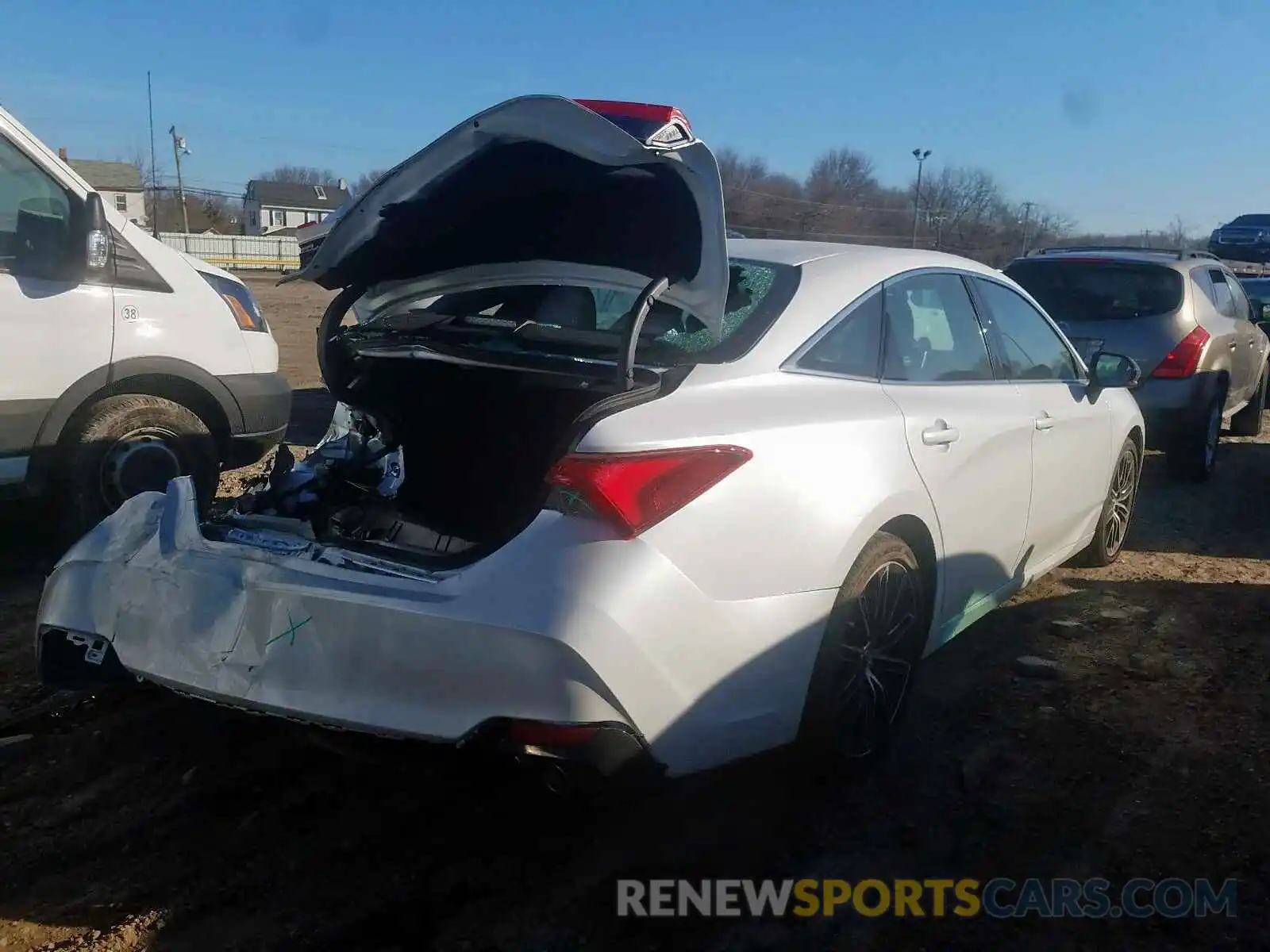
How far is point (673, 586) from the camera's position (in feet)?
8.41

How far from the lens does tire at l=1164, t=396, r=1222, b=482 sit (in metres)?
7.98

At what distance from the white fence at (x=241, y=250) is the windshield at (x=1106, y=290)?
38.5 metres

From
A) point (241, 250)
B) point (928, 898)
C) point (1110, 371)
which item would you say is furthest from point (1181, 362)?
point (241, 250)

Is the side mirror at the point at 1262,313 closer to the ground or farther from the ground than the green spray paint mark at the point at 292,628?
farther from the ground

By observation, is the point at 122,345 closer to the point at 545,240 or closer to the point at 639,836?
the point at 545,240

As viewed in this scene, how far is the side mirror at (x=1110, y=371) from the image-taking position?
197 inches

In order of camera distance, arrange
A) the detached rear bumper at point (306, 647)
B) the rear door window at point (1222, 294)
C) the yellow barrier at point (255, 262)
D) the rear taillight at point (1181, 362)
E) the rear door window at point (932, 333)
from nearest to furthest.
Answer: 1. the detached rear bumper at point (306, 647)
2. the rear door window at point (932, 333)
3. the rear taillight at point (1181, 362)
4. the rear door window at point (1222, 294)
5. the yellow barrier at point (255, 262)

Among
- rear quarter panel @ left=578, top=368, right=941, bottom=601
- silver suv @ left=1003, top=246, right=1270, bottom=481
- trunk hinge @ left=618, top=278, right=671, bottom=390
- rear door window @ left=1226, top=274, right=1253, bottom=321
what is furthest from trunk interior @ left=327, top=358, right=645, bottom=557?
rear door window @ left=1226, top=274, right=1253, bottom=321

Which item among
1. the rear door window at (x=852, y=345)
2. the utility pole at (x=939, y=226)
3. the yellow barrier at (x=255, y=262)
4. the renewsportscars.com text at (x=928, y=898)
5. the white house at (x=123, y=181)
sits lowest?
the renewsportscars.com text at (x=928, y=898)

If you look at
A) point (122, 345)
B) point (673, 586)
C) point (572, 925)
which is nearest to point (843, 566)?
point (673, 586)

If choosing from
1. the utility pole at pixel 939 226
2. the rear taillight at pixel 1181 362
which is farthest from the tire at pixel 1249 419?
the utility pole at pixel 939 226

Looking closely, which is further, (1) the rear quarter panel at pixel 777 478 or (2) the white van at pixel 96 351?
(2) the white van at pixel 96 351

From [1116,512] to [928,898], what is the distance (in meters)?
3.46

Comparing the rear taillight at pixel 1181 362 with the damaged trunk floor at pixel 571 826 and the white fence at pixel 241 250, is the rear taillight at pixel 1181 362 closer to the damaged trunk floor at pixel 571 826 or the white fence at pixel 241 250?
the damaged trunk floor at pixel 571 826
